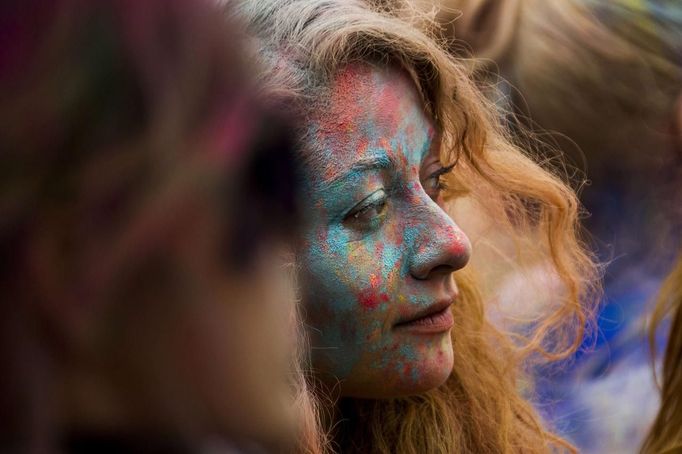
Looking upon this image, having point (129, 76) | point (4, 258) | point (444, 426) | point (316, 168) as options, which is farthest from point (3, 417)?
point (444, 426)

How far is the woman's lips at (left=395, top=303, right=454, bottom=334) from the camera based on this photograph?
1338mm

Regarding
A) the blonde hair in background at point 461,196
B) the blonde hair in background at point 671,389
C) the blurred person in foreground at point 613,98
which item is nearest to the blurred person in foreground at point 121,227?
the blonde hair in background at point 461,196

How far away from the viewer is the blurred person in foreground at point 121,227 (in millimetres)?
557

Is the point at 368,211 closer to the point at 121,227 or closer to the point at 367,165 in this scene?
the point at 367,165

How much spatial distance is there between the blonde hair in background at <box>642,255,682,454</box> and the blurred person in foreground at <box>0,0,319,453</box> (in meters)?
1.10

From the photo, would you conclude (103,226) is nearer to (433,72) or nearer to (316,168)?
(316,168)

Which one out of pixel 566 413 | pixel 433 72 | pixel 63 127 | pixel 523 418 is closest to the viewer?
pixel 63 127

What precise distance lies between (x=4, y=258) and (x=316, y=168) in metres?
0.74

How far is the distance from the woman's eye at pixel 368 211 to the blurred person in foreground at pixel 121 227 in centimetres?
67

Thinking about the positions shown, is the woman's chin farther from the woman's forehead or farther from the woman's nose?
the woman's forehead

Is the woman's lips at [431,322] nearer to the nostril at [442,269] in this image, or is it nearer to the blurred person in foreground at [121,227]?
the nostril at [442,269]

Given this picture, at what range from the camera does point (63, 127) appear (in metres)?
0.56

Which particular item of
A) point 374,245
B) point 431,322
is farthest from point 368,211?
point 431,322

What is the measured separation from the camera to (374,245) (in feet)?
4.27
